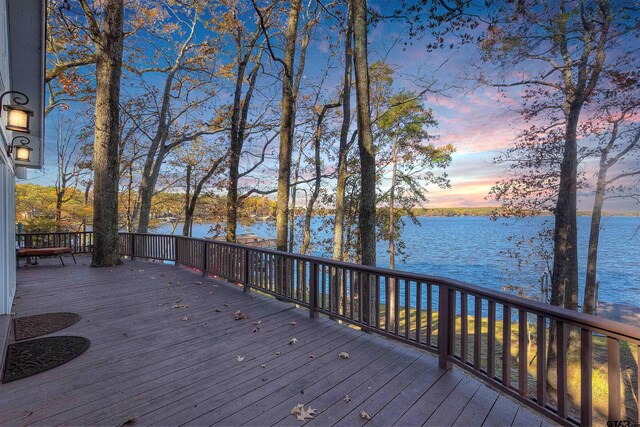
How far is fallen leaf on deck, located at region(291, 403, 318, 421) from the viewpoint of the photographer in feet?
6.75

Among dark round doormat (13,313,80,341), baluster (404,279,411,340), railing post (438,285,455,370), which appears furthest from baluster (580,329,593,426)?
dark round doormat (13,313,80,341)

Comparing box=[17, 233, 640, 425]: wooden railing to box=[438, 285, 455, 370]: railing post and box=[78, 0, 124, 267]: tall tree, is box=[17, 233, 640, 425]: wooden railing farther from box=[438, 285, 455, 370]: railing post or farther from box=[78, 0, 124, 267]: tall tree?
box=[78, 0, 124, 267]: tall tree

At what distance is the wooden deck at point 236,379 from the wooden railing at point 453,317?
21 cm

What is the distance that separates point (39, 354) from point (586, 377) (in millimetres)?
4737

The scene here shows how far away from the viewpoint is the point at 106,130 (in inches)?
293

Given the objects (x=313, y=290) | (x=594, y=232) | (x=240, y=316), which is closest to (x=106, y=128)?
(x=240, y=316)

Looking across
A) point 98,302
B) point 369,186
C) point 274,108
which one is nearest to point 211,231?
point 274,108

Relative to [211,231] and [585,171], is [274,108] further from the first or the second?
[585,171]

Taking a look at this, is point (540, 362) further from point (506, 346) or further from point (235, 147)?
point (235, 147)

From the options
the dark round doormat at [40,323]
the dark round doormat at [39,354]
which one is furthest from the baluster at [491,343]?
the dark round doormat at [40,323]

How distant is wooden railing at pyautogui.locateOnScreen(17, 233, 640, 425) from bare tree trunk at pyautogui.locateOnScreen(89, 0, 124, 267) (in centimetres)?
131

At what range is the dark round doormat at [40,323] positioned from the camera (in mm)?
3471

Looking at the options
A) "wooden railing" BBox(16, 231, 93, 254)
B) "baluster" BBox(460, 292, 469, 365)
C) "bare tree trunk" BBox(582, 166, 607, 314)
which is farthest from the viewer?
"bare tree trunk" BBox(582, 166, 607, 314)

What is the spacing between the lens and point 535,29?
8070 mm
